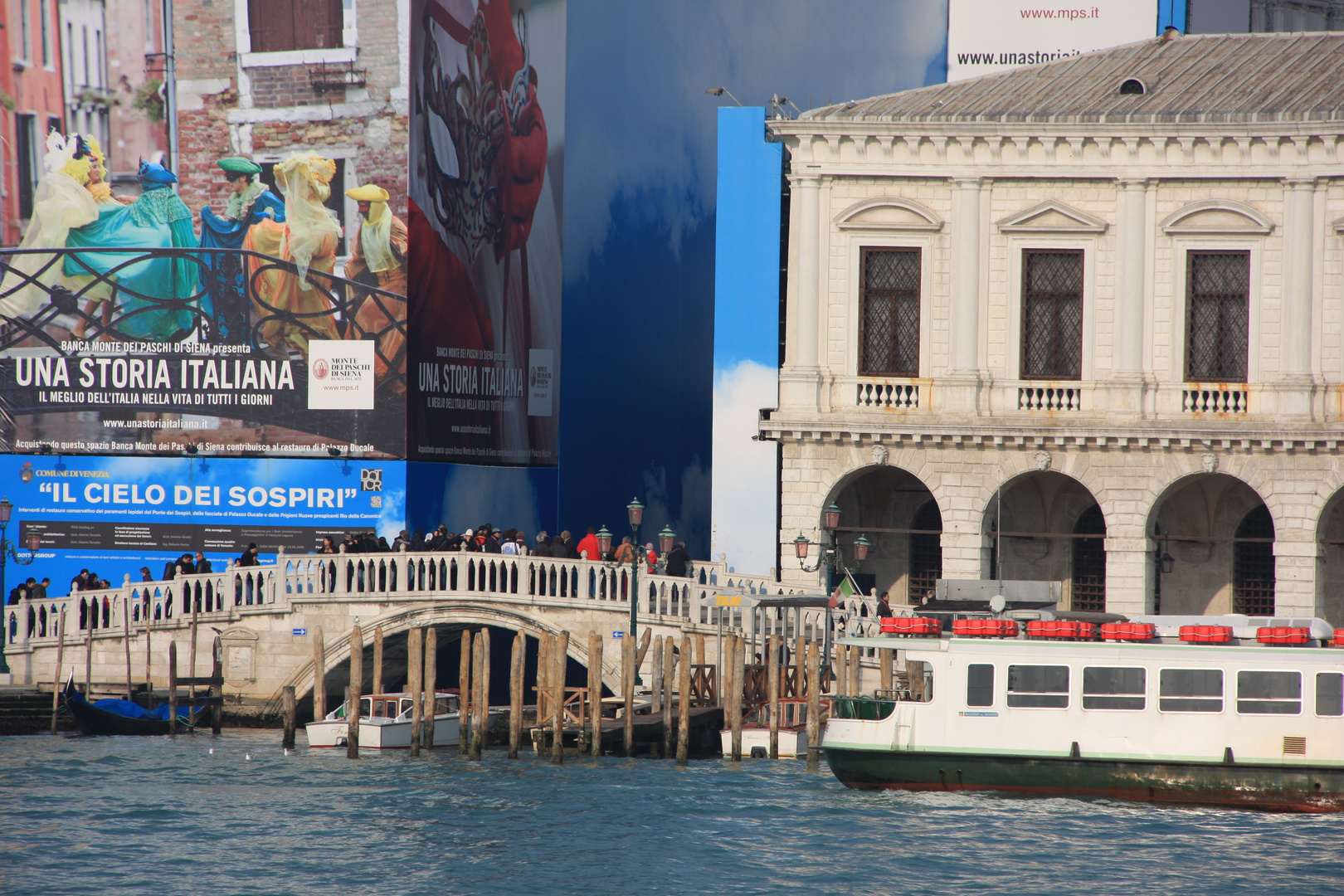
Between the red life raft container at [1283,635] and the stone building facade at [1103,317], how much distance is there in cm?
752

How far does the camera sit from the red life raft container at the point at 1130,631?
30.0m

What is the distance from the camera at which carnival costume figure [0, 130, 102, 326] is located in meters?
40.7

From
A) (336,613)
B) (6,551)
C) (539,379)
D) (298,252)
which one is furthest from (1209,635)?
(6,551)

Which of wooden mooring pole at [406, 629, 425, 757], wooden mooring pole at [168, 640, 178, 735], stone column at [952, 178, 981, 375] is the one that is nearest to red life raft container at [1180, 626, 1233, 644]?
stone column at [952, 178, 981, 375]

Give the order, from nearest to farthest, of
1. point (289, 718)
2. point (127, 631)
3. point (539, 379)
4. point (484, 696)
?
point (484, 696), point (289, 718), point (127, 631), point (539, 379)

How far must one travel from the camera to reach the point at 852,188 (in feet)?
127

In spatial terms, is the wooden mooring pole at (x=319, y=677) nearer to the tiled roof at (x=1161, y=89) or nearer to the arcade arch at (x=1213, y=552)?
the tiled roof at (x=1161, y=89)

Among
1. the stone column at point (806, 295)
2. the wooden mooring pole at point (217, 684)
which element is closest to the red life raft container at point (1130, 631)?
the stone column at point (806, 295)

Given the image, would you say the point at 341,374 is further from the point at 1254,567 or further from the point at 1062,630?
the point at 1254,567

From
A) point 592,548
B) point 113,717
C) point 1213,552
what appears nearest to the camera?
point 113,717

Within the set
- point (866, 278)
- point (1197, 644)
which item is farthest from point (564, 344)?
point (1197, 644)

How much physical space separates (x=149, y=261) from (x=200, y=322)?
1603mm

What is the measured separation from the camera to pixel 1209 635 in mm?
Answer: 29719

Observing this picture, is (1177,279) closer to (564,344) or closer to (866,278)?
(866,278)
